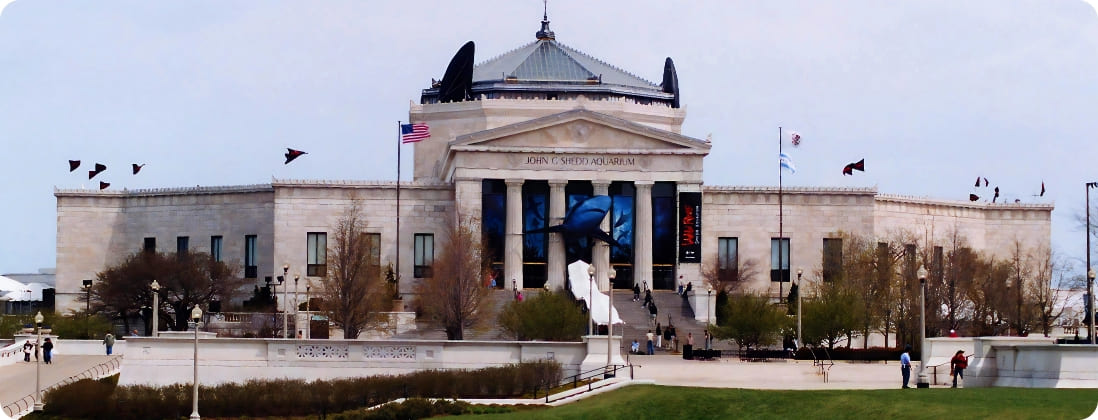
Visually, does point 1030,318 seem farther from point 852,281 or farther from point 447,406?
point 447,406

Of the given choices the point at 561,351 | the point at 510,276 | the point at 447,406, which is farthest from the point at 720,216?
the point at 447,406

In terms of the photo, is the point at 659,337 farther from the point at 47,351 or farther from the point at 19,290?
the point at 19,290

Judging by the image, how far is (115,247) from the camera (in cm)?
12556

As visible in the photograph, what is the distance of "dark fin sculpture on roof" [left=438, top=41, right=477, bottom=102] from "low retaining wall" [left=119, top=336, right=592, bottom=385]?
189ft

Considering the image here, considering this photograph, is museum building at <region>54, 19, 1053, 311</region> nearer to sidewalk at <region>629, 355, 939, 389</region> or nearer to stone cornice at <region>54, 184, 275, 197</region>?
stone cornice at <region>54, 184, 275, 197</region>

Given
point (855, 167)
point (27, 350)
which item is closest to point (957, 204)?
point (855, 167)

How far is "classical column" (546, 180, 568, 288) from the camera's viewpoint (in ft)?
377

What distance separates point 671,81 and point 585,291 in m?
32.9

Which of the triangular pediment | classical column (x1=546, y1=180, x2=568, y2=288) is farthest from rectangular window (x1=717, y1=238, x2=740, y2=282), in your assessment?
classical column (x1=546, y1=180, x2=568, y2=288)

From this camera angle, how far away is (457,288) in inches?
3787

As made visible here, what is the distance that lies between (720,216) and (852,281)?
19.4 m

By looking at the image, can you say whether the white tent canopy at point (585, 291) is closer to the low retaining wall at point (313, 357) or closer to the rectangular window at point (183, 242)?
the low retaining wall at point (313, 357)

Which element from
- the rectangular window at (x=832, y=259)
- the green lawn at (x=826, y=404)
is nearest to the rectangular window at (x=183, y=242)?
the rectangular window at (x=832, y=259)

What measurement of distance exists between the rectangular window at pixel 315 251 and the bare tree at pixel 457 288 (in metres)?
10.3
